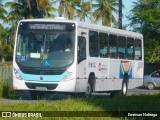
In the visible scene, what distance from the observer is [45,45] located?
21.4 m

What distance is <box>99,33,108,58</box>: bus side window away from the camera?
24.4m

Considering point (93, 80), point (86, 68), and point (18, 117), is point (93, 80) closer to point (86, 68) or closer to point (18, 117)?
point (86, 68)

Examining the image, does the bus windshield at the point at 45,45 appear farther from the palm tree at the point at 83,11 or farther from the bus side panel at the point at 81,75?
the palm tree at the point at 83,11

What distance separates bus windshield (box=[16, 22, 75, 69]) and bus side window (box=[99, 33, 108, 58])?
Answer: 9.33 ft

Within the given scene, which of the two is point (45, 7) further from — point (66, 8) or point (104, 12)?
point (104, 12)

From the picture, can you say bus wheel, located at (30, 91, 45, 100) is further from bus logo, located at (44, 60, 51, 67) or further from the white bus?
bus logo, located at (44, 60, 51, 67)

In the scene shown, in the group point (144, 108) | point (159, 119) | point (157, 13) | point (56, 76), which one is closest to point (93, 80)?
point (56, 76)

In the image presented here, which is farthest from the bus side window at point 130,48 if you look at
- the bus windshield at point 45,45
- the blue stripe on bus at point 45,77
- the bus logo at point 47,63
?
the bus logo at point 47,63

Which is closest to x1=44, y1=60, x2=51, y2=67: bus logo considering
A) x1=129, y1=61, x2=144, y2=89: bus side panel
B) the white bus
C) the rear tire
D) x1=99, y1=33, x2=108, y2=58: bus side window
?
the white bus

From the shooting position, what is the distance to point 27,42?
2178 cm

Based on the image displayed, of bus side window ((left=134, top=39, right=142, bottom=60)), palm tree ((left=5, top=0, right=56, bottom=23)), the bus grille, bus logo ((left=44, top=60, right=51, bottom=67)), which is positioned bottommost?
the bus grille

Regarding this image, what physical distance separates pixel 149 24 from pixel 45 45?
34126 mm

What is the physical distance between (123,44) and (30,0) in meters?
30.9

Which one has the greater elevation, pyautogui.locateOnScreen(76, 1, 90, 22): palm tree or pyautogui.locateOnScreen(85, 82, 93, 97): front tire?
pyautogui.locateOnScreen(76, 1, 90, 22): palm tree
